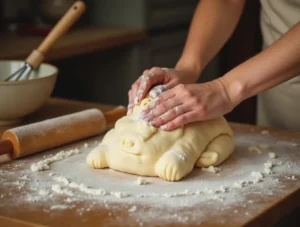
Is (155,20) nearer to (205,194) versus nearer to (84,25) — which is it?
(84,25)

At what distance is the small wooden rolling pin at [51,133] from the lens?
1322 mm

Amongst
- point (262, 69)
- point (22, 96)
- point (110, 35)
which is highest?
point (262, 69)

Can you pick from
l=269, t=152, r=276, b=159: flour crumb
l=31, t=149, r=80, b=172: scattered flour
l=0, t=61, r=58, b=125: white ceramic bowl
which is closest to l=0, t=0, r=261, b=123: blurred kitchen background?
l=0, t=61, r=58, b=125: white ceramic bowl

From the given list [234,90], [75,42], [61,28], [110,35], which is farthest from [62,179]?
[110,35]

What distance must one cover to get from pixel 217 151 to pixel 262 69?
0.65ft

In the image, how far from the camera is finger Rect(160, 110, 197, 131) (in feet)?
4.16

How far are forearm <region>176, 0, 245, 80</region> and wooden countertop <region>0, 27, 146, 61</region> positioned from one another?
29.9 inches

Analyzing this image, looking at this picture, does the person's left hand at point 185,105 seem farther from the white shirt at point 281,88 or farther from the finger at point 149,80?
the white shirt at point 281,88

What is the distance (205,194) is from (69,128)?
1.38ft

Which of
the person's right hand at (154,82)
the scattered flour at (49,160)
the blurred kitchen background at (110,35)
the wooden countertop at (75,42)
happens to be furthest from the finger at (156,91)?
the blurred kitchen background at (110,35)

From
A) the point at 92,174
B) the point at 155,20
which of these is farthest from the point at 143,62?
the point at 92,174

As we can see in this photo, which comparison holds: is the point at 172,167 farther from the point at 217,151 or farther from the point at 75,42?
the point at 75,42

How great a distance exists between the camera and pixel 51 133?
138cm

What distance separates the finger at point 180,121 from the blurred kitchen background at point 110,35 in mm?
1253
